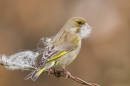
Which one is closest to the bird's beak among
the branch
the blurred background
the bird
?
the bird

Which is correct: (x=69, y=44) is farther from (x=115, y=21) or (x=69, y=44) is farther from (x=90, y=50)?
(x=115, y=21)

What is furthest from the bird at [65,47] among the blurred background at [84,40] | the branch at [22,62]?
the blurred background at [84,40]

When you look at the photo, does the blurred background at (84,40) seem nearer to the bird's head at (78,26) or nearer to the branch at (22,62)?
the bird's head at (78,26)

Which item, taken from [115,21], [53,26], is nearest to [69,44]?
[53,26]

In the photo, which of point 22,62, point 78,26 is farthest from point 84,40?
point 22,62

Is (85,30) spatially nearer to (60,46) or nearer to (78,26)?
(78,26)
